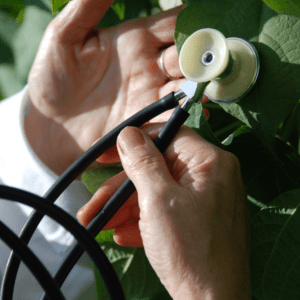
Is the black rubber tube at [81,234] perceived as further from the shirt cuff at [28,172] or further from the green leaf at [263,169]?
the shirt cuff at [28,172]

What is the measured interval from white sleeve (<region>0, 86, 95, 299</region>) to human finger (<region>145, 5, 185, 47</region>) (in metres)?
0.31

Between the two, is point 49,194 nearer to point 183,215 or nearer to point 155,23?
point 183,215

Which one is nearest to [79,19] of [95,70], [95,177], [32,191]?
[95,70]

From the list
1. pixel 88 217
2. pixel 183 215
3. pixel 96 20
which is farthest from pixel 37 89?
pixel 183 215

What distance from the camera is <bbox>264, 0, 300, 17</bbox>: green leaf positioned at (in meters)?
0.30

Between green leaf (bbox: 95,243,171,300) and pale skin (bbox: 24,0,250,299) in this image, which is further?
green leaf (bbox: 95,243,171,300)

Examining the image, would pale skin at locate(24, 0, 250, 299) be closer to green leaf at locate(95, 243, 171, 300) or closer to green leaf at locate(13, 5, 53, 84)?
green leaf at locate(95, 243, 171, 300)

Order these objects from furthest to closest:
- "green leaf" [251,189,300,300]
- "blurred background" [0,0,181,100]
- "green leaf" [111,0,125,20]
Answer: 1. "blurred background" [0,0,181,100]
2. "green leaf" [111,0,125,20]
3. "green leaf" [251,189,300,300]

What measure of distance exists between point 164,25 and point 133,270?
1.23ft

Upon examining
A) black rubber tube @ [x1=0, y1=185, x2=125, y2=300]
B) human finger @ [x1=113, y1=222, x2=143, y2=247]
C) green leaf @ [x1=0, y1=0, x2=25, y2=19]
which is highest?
green leaf @ [x1=0, y1=0, x2=25, y2=19]

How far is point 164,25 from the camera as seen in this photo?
1.61ft

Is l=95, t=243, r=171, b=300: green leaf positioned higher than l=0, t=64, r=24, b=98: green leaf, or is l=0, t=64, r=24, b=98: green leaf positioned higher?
l=0, t=64, r=24, b=98: green leaf

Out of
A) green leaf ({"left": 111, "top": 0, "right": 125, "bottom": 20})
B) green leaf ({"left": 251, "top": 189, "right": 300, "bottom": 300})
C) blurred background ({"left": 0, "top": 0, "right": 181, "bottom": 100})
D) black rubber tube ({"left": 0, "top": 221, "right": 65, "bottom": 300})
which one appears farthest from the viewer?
blurred background ({"left": 0, "top": 0, "right": 181, "bottom": 100})

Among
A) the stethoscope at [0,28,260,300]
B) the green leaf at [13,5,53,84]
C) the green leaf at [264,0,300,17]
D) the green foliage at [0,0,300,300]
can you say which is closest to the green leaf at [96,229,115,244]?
the green foliage at [0,0,300,300]
